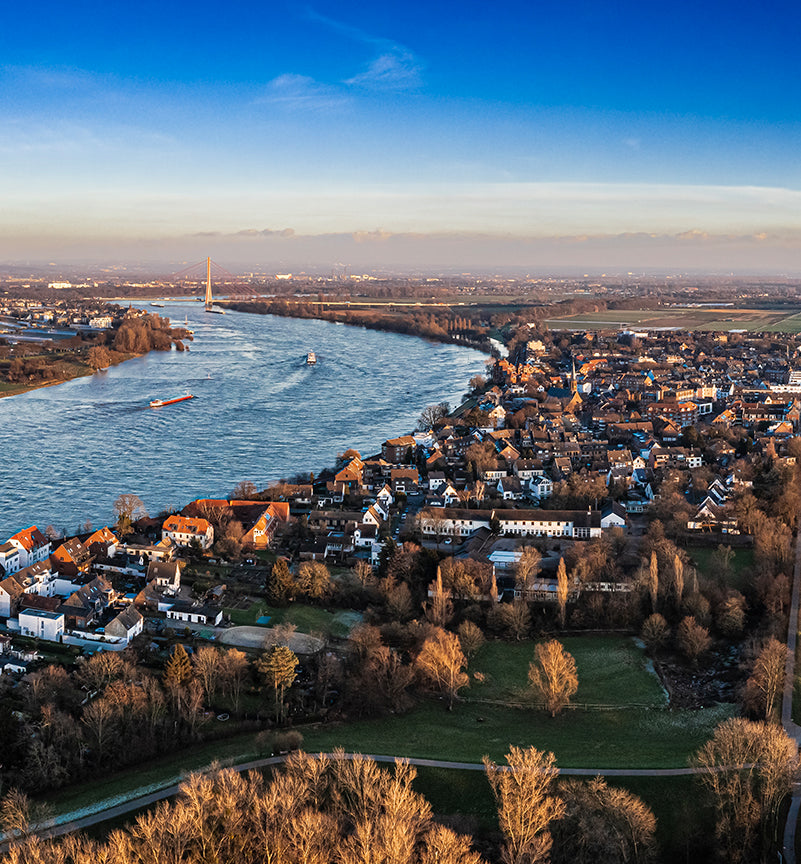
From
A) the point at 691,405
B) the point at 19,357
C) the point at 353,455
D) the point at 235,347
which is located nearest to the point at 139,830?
the point at 353,455

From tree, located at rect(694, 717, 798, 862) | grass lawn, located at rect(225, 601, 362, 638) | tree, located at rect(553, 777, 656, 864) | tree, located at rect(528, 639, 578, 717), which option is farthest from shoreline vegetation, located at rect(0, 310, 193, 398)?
tree, located at rect(694, 717, 798, 862)

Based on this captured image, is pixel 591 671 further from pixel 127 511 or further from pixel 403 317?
pixel 403 317

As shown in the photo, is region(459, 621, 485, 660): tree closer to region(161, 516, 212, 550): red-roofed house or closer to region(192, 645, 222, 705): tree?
region(192, 645, 222, 705): tree

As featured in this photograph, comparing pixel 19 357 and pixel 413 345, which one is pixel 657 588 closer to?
pixel 19 357

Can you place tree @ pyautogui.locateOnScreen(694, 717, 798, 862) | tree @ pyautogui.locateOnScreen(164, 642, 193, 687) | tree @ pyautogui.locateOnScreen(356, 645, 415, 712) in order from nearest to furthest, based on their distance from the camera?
1. tree @ pyautogui.locateOnScreen(694, 717, 798, 862)
2. tree @ pyautogui.locateOnScreen(164, 642, 193, 687)
3. tree @ pyautogui.locateOnScreen(356, 645, 415, 712)

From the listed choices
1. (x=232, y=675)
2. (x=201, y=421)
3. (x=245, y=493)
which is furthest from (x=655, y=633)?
(x=201, y=421)
